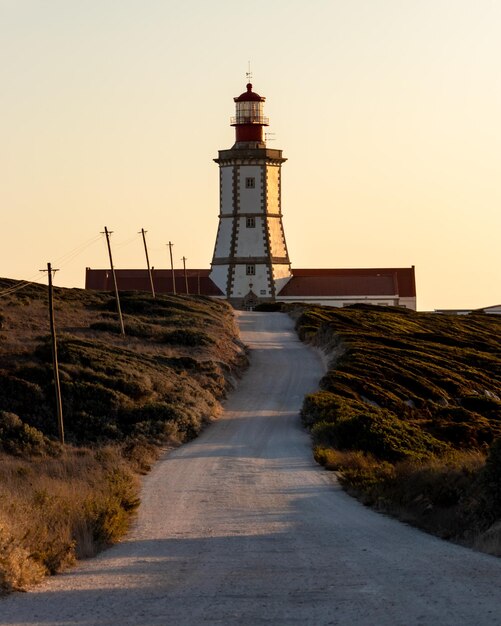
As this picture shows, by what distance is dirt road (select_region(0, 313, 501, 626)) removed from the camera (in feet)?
32.0

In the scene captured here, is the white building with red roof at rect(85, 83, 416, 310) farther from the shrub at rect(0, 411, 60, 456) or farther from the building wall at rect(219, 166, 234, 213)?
the shrub at rect(0, 411, 60, 456)

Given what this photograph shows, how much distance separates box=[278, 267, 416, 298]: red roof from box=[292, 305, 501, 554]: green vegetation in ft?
38.4

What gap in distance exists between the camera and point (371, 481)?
21.1 metres

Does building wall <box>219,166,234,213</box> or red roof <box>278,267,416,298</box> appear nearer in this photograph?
building wall <box>219,166,234,213</box>

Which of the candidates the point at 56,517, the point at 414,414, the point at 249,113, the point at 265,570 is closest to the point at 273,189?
the point at 249,113

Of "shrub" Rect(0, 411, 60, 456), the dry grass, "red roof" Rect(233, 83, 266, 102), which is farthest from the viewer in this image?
"red roof" Rect(233, 83, 266, 102)

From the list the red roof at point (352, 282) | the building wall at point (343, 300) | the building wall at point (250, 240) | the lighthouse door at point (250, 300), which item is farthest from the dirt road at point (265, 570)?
the red roof at point (352, 282)

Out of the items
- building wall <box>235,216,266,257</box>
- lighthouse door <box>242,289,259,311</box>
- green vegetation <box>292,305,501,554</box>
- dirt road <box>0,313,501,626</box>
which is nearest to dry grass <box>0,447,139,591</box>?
dirt road <box>0,313,501,626</box>

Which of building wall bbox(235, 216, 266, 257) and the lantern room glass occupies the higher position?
the lantern room glass

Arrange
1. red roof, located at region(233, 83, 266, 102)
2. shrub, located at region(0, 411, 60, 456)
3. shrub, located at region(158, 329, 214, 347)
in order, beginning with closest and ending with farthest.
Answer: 1. shrub, located at region(0, 411, 60, 456)
2. shrub, located at region(158, 329, 214, 347)
3. red roof, located at region(233, 83, 266, 102)

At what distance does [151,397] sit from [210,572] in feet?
88.4

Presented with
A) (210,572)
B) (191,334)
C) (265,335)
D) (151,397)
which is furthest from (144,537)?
(265,335)

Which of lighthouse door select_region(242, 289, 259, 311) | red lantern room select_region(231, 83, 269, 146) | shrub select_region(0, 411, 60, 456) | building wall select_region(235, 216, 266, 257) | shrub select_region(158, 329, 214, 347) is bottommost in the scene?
shrub select_region(0, 411, 60, 456)

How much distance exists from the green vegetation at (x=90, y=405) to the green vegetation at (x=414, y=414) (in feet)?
14.2
